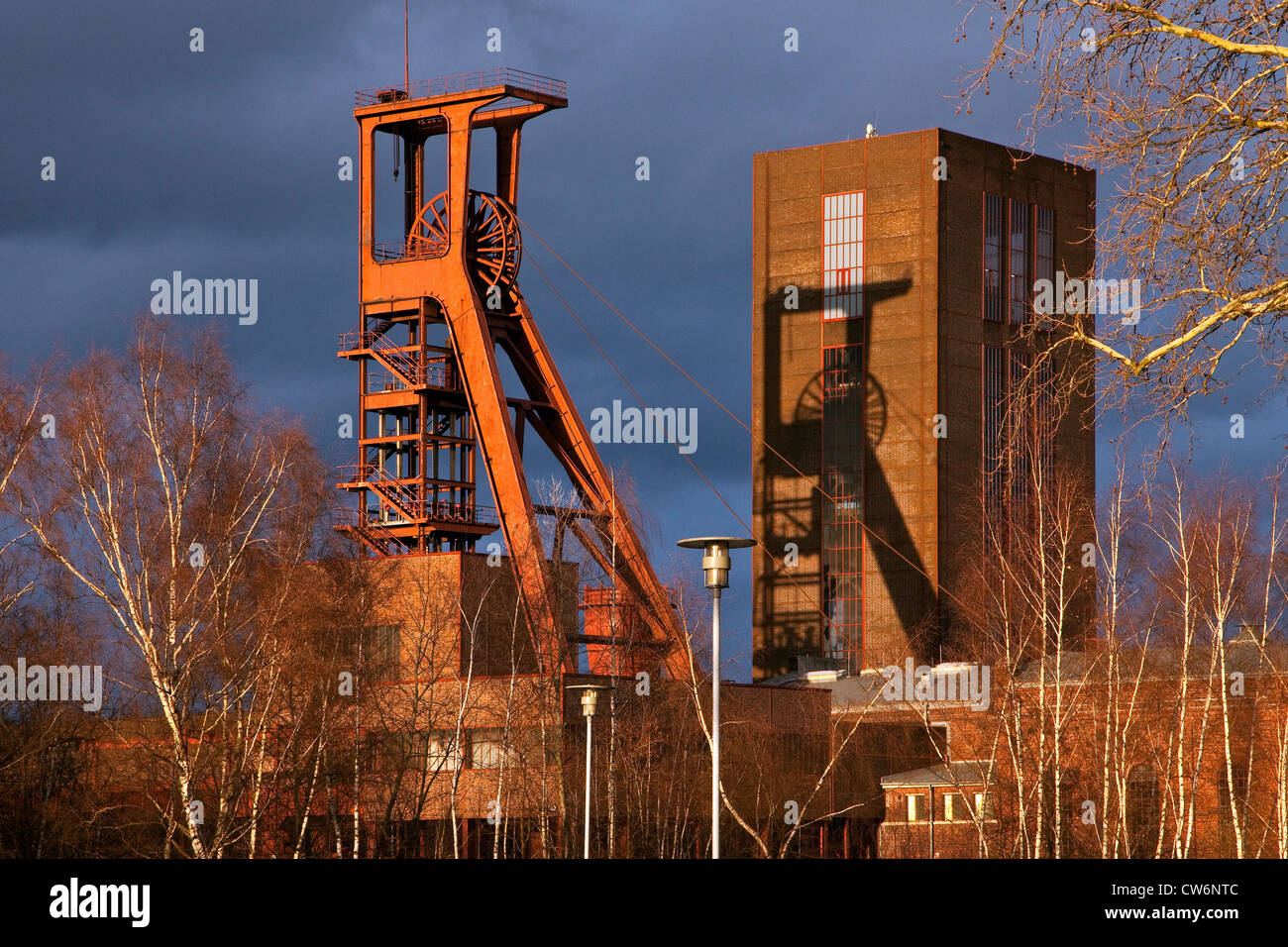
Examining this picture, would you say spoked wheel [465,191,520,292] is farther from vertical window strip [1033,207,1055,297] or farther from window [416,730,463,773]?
vertical window strip [1033,207,1055,297]

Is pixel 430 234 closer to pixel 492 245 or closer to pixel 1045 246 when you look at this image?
pixel 492 245

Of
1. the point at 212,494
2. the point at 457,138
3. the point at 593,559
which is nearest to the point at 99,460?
the point at 212,494

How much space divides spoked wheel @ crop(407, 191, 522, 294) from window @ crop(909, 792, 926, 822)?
21379 millimetres

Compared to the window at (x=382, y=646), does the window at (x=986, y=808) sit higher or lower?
lower

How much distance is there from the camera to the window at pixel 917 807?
50500mm

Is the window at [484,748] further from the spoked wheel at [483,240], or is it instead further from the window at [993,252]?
the window at [993,252]

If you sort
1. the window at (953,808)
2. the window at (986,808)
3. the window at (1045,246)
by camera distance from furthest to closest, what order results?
the window at (1045,246) → the window at (953,808) → the window at (986,808)

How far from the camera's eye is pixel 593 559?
50.1m

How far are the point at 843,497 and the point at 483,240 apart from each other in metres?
27.4

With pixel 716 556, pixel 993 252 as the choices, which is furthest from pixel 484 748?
pixel 993 252

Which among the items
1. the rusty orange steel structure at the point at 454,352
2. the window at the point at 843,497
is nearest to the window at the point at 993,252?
the window at the point at 843,497

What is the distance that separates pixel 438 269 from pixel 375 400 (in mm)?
4839

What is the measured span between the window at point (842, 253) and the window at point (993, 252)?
5.82 m

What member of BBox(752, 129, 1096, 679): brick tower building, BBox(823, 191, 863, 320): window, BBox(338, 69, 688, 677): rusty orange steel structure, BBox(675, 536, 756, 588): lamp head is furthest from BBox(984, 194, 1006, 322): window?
BBox(675, 536, 756, 588): lamp head
